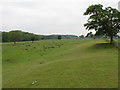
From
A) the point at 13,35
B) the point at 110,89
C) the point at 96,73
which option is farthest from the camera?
the point at 13,35

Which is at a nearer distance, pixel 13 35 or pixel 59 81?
pixel 59 81

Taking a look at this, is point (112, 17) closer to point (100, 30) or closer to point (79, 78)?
point (100, 30)

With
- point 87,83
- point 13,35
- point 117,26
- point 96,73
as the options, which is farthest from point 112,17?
point 13,35

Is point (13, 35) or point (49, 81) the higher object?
point (13, 35)

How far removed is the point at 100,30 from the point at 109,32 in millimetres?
2526

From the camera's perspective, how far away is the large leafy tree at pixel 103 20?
38.4m

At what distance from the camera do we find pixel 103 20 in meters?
37.6

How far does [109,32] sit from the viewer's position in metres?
39.1

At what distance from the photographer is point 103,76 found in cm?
1329

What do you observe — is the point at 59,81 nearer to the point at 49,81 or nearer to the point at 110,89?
the point at 49,81

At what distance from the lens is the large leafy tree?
126 ft

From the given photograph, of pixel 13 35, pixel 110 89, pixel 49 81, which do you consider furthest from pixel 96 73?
pixel 13 35

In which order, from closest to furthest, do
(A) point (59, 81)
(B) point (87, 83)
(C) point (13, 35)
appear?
1. (B) point (87, 83)
2. (A) point (59, 81)
3. (C) point (13, 35)

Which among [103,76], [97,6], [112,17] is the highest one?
[97,6]
